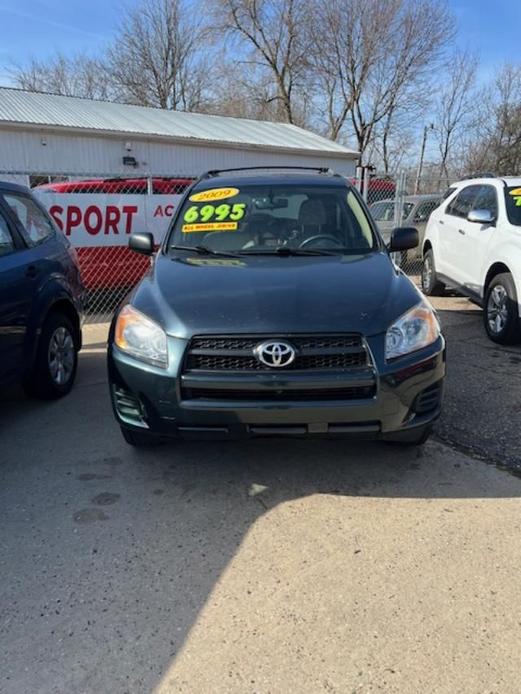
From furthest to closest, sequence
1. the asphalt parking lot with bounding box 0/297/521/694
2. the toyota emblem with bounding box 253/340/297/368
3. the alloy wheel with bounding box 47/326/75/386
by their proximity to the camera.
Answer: the alloy wheel with bounding box 47/326/75/386
the toyota emblem with bounding box 253/340/297/368
the asphalt parking lot with bounding box 0/297/521/694

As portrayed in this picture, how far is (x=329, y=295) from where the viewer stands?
10.2 ft

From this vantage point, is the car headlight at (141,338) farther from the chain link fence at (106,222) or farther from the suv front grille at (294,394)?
the chain link fence at (106,222)

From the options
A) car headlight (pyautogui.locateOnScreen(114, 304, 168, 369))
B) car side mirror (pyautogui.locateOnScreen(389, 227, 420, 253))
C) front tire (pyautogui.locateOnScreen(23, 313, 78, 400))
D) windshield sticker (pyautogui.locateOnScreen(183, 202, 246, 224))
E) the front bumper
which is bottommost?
front tire (pyautogui.locateOnScreen(23, 313, 78, 400))

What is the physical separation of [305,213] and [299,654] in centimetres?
307

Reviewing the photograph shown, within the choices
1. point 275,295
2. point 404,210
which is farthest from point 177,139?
point 275,295

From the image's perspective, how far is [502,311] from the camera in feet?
20.1

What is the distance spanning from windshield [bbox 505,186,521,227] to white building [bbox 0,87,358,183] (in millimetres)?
9178

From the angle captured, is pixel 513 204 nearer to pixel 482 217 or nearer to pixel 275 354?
pixel 482 217

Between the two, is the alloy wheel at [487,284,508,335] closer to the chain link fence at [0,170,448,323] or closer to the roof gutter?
the chain link fence at [0,170,448,323]

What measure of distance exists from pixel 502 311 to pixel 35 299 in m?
4.67

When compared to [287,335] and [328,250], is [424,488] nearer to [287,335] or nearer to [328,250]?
→ [287,335]

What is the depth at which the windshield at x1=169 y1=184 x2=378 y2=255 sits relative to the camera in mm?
4074

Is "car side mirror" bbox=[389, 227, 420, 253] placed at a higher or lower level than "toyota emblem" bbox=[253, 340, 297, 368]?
higher

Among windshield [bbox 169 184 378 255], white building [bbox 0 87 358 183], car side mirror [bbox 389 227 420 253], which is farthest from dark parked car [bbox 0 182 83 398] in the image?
white building [bbox 0 87 358 183]
